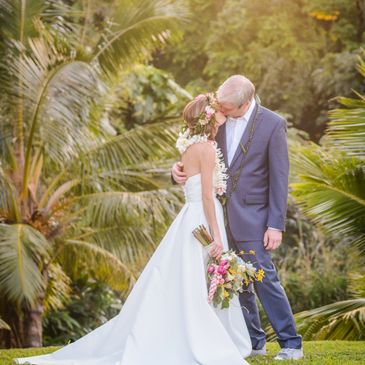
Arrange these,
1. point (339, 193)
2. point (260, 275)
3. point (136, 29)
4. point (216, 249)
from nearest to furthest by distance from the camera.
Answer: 1. point (260, 275)
2. point (216, 249)
3. point (339, 193)
4. point (136, 29)

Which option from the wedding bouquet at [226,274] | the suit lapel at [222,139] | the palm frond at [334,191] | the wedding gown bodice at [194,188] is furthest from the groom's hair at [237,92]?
the palm frond at [334,191]

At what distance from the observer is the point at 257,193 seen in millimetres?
6066

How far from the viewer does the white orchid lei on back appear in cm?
591

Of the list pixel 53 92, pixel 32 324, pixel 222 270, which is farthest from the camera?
pixel 32 324

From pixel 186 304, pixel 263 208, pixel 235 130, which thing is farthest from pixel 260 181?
pixel 186 304

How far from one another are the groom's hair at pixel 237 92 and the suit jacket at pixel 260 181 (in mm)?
185

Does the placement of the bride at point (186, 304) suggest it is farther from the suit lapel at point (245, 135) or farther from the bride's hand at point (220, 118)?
the suit lapel at point (245, 135)

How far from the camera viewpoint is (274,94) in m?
22.2

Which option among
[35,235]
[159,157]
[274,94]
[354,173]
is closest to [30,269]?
[35,235]

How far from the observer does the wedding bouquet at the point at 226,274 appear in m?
5.77

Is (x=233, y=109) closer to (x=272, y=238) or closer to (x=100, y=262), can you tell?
(x=272, y=238)

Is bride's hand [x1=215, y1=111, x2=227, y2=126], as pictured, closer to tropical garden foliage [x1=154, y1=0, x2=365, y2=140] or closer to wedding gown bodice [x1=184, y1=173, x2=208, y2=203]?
wedding gown bodice [x1=184, y1=173, x2=208, y2=203]

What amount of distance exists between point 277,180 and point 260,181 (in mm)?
171

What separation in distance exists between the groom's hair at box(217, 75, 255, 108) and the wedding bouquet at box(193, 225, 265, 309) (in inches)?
36.0
